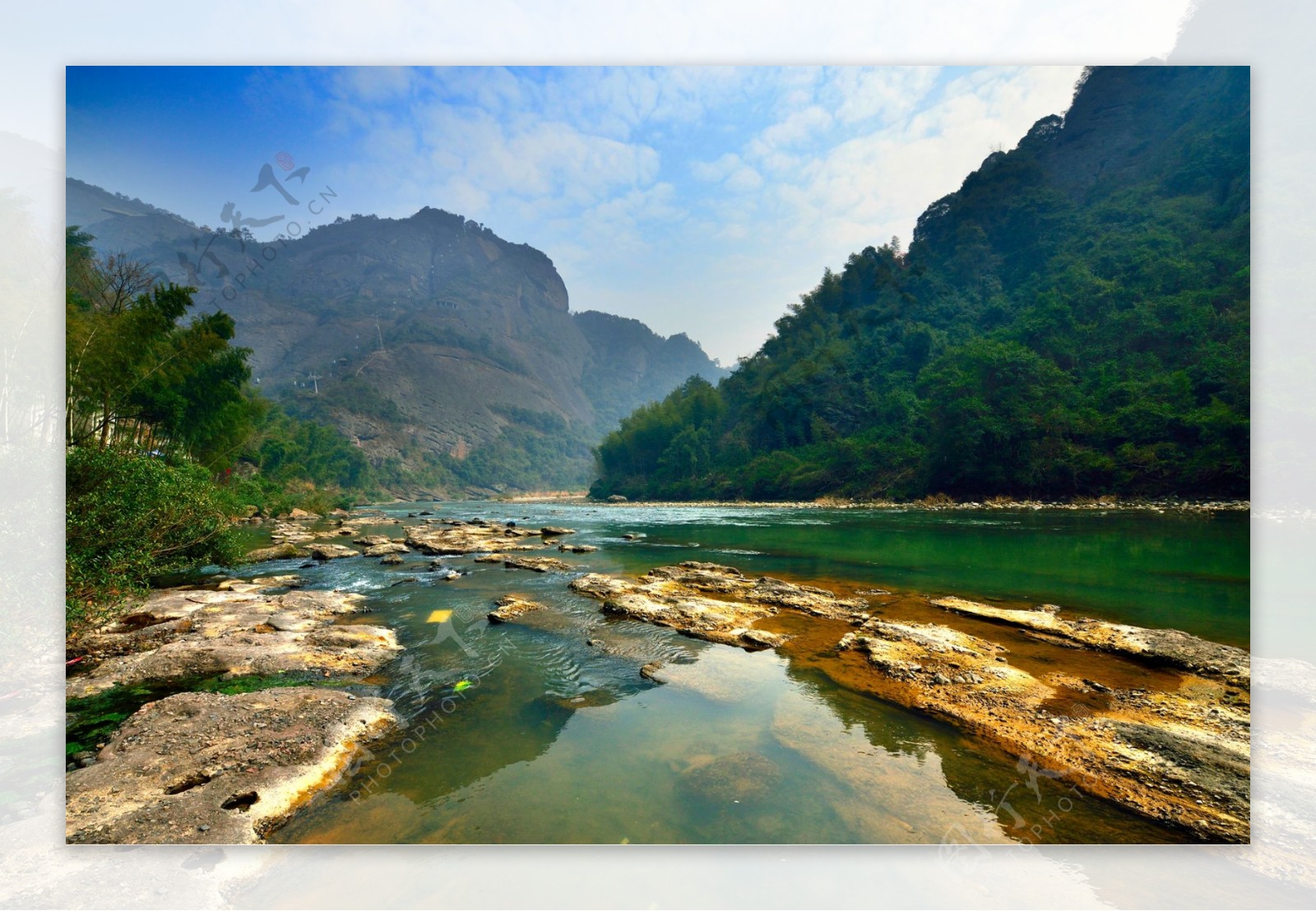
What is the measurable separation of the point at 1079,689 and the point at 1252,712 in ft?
3.86

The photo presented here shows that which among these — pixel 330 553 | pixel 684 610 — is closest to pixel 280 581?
pixel 330 553

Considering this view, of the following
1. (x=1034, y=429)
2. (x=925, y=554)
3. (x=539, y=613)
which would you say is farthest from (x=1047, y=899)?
(x=1034, y=429)

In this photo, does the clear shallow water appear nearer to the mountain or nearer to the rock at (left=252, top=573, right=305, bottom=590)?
the rock at (left=252, top=573, right=305, bottom=590)

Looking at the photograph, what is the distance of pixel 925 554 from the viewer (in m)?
13.9

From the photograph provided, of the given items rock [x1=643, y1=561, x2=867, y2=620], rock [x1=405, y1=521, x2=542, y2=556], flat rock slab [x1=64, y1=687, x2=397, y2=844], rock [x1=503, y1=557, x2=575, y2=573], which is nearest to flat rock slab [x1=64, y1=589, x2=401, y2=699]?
flat rock slab [x1=64, y1=687, x2=397, y2=844]

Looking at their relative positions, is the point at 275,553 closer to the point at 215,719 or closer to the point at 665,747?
the point at 215,719

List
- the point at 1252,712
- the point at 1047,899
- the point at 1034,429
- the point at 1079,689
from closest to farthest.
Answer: the point at 1047,899 < the point at 1252,712 < the point at 1079,689 < the point at 1034,429

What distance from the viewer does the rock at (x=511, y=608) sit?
7.66m

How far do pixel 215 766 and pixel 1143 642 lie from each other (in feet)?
30.7

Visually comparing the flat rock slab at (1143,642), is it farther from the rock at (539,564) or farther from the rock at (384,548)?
the rock at (384,548)

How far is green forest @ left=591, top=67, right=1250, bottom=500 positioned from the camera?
79.4ft

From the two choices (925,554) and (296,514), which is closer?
(925,554)

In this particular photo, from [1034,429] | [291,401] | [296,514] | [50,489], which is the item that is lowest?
[296,514]

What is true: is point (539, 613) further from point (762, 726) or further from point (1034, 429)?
point (1034, 429)
